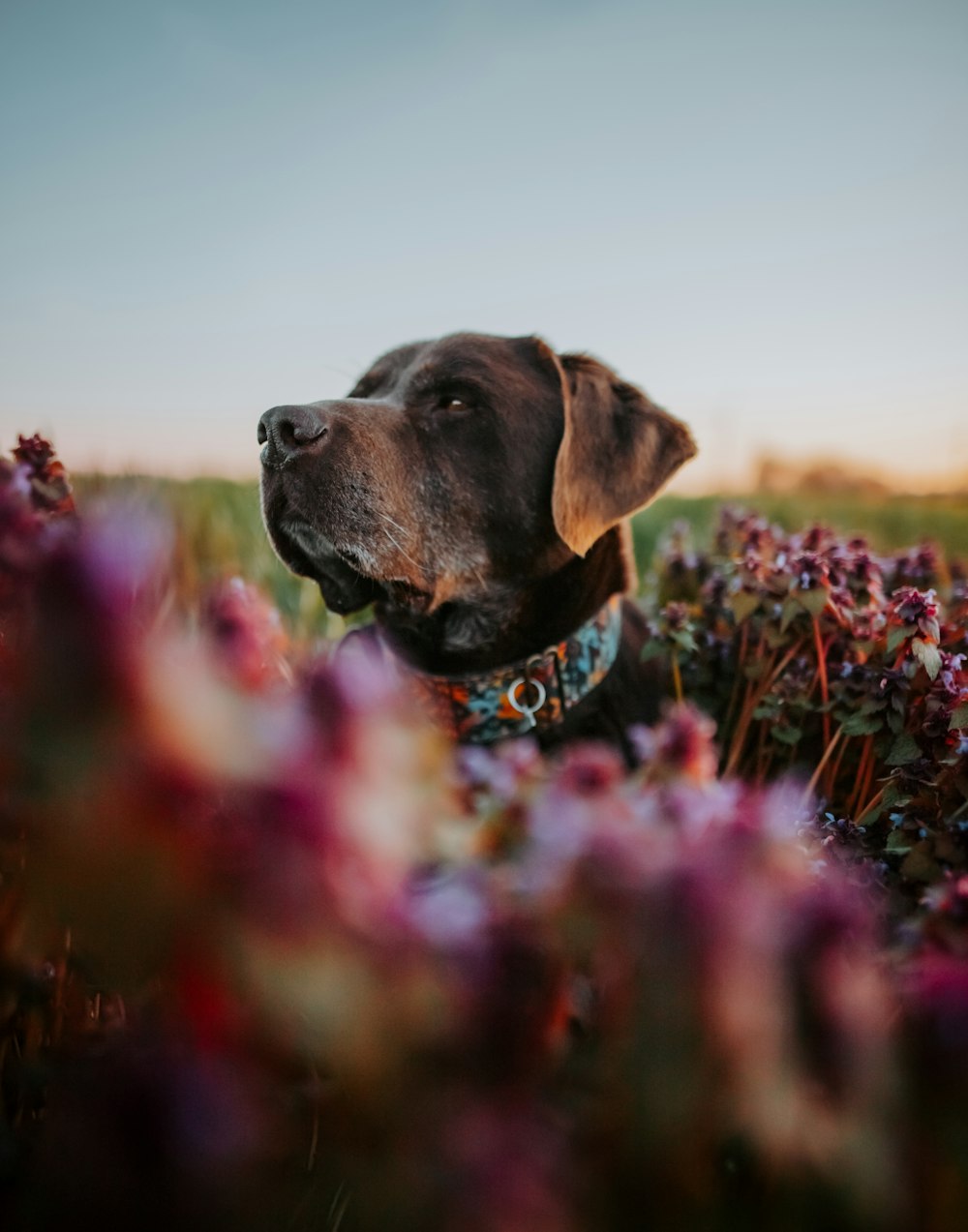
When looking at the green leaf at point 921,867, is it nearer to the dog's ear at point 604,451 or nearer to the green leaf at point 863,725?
the green leaf at point 863,725

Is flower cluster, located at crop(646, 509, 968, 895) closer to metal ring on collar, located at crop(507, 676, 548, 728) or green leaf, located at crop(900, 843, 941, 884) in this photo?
green leaf, located at crop(900, 843, 941, 884)

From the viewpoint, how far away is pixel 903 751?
1.90 m

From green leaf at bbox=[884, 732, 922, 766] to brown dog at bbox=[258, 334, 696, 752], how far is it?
35.6 inches

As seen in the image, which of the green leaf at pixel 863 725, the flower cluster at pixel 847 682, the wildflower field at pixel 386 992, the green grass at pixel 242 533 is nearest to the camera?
the wildflower field at pixel 386 992

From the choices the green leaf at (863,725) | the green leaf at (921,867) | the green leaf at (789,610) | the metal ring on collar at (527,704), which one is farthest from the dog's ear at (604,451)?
the green leaf at (921,867)

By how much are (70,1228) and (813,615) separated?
219 cm

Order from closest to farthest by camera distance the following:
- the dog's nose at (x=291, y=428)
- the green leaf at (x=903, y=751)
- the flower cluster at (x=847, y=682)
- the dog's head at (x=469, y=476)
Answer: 1. the flower cluster at (x=847, y=682)
2. the green leaf at (x=903, y=751)
3. the dog's nose at (x=291, y=428)
4. the dog's head at (x=469, y=476)

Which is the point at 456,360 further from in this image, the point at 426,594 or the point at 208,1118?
the point at 208,1118

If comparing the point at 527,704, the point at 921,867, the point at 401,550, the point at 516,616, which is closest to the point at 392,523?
the point at 401,550

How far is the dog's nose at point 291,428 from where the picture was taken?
2.36m

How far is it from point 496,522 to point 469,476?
0.55 feet

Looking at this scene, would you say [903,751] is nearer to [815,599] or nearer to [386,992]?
[815,599]

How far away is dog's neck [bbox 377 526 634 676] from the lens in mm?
2805

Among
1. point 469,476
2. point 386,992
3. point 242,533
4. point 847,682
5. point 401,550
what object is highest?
point 386,992
